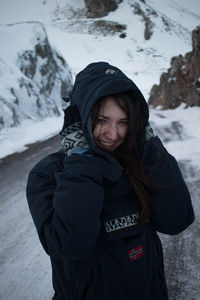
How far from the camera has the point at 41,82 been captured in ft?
32.3

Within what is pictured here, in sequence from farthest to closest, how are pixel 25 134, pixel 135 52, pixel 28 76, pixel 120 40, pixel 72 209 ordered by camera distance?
pixel 120 40 < pixel 135 52 < pixel 28 76 < pixel 25 134 < pixel 72 209

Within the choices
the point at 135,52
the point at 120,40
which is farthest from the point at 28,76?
the point at 120,40

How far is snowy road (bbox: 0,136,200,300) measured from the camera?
1707 mm

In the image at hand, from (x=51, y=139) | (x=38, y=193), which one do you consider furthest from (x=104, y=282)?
(x=51, y=139)

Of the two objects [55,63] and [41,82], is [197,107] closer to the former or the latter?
[41,82]

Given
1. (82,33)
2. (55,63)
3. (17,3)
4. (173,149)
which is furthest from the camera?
(17,3)

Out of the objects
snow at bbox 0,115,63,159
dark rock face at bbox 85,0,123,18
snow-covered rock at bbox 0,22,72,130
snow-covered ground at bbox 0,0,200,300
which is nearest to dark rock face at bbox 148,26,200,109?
snow-covered ground at bbox 0,0,200,300

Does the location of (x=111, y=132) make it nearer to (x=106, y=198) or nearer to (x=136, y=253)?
(x=106, y=198)

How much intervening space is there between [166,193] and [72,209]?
0.47 metres

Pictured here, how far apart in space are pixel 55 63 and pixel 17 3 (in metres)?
48.6

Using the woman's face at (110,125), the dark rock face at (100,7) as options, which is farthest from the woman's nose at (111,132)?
the dark rock face at (100,7)

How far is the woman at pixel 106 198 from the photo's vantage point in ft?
3.23

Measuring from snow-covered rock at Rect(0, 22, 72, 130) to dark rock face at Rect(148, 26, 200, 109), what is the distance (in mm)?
4636

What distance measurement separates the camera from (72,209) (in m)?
0.96
